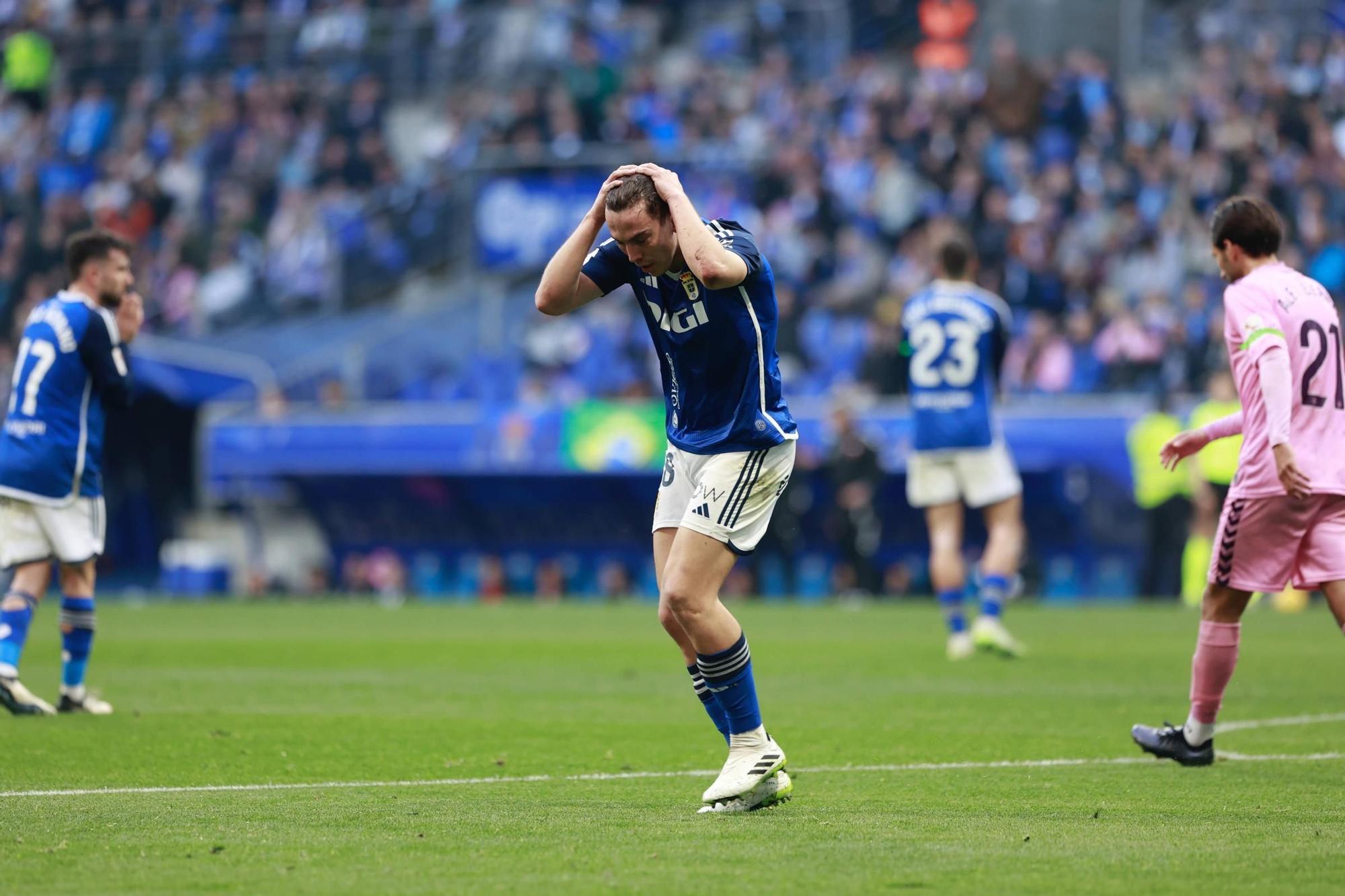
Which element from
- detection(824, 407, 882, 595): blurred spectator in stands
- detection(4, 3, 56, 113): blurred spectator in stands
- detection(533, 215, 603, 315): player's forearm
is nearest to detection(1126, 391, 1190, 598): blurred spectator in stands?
detection(824, 407, 882, 595): blurred spectator in stands

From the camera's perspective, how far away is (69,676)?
33.2 feet

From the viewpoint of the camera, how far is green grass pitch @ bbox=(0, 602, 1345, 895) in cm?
526

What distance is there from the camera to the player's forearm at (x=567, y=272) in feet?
22.2

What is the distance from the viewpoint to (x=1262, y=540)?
7484 millimetres

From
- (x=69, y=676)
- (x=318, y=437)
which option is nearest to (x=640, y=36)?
(x=318, y=437)

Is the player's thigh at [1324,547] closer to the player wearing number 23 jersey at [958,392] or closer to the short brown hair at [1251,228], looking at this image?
the short brown hair at [1251,228]

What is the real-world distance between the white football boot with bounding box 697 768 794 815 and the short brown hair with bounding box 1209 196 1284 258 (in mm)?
2884

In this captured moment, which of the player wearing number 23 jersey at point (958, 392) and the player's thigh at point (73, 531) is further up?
the player wearing number 23 jersey at point (958, 392)

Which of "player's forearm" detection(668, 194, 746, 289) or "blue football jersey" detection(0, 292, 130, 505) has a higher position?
"player's forearm" detection(668, 194, 746, 289)

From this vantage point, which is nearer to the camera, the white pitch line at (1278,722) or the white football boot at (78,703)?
the white pitch line at (1278,722)

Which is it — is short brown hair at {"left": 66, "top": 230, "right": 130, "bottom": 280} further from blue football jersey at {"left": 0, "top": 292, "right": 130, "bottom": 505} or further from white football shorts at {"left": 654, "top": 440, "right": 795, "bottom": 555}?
white football shorts at {"left": 654, "top": 440, "right": 795, "bottom": 555}

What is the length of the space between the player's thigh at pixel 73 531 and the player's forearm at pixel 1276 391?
592cm

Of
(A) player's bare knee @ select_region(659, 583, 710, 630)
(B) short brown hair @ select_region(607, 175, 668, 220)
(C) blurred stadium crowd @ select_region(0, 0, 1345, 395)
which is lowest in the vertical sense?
(A) player's bare knee @ select_region(659, 583, 710, 630)

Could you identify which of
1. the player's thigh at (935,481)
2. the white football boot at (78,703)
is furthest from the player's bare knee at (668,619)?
the player's thigh at (935,481)
